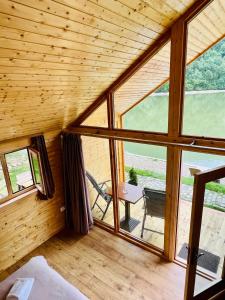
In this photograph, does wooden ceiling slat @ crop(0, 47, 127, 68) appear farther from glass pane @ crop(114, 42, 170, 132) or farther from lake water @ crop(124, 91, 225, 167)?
lake water @ crop(124, 91, 225, 167)

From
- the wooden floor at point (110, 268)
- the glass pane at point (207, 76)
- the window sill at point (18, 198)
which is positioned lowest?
the wooden floor at point (110, 268)

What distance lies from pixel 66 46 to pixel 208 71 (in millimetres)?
1506

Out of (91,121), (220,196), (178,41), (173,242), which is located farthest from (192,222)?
(91,121)

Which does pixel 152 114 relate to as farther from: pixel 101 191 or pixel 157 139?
pixel 101 191

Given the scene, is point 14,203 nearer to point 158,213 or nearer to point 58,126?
point 58,126

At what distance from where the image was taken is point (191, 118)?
8.27ft

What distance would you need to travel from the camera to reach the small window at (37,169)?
10.9 ft

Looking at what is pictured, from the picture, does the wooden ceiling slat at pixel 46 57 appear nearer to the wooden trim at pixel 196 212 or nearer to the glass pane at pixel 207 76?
the glass pane at pixel 207 76

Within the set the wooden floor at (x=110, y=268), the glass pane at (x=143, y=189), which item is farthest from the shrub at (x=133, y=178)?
the wooden floor at (x=110, y=268)

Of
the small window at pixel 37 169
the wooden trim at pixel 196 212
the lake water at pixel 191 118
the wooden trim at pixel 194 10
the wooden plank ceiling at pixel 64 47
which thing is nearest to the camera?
the wooden plank ceiling at pixel 64 47

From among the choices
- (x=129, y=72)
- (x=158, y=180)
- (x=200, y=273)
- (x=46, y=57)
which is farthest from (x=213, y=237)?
(x=46, y=57)

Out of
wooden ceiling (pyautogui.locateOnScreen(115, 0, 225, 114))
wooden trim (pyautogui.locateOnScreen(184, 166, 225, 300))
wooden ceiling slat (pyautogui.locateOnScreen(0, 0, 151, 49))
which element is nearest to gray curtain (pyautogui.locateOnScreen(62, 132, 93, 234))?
wooden ceiling (pyautogui.locateOnScreen(115, 0, 225, 114))

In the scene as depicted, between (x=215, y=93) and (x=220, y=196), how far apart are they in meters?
1.12

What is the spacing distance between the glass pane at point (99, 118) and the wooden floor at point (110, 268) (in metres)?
1.93
